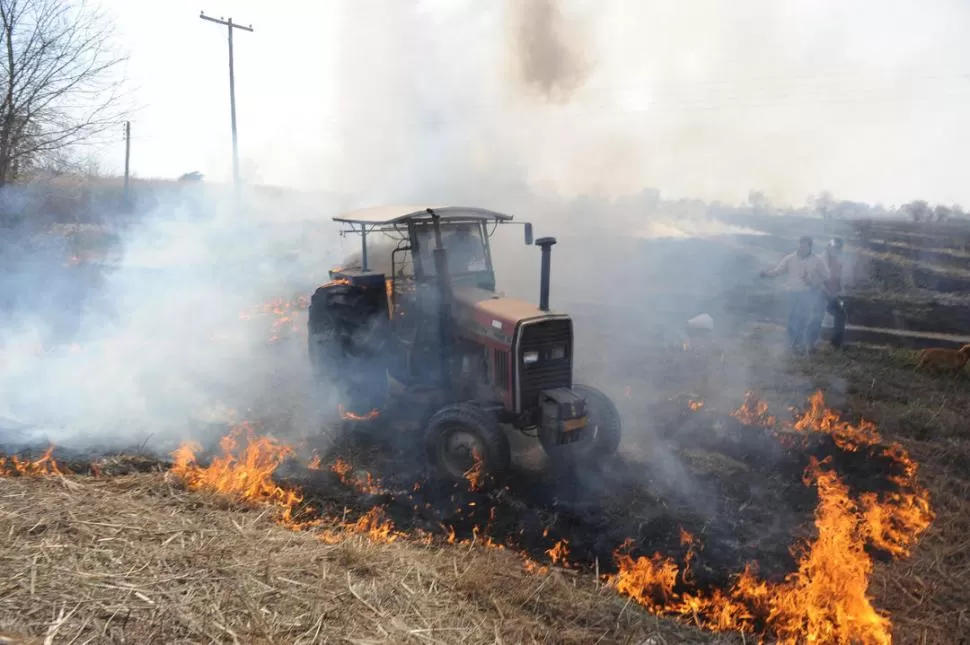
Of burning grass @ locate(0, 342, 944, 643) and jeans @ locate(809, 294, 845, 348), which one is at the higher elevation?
jeans @ locate(809, 294, 845, 348)

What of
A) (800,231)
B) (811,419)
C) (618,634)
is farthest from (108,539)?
(800,231)

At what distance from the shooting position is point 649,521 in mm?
5027

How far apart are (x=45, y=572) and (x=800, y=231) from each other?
2991cm

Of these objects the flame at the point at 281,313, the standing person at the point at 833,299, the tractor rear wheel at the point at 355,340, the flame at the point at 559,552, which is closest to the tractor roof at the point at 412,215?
the tractor rear wheel at the point at 355,340

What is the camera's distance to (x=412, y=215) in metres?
6.33

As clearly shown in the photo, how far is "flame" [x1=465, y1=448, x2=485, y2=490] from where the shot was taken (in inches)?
218

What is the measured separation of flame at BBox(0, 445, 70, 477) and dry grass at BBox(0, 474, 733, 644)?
525mm

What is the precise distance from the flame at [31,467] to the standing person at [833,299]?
10.4m

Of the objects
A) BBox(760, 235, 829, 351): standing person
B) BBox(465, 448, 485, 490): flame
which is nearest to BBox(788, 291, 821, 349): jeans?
BBox(760, 235, 829, 351): standing person

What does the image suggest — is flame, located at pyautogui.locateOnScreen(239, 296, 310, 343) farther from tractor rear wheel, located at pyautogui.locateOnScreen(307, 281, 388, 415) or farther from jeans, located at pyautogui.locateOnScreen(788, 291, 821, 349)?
jeans, located at pyautogui.locateOnScreen(788, 291, 821, 349)

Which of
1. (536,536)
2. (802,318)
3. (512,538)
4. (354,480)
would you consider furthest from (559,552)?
(802,318)

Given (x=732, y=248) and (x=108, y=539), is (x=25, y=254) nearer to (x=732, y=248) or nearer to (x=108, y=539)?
(x=108, y=539)

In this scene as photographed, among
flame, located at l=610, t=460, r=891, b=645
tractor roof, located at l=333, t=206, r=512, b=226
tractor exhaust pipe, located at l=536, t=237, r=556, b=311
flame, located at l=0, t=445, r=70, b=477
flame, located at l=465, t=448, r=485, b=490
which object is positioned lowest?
flame, located at l=610, t=460, r=891, b=645

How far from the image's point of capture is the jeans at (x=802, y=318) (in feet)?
32.6
